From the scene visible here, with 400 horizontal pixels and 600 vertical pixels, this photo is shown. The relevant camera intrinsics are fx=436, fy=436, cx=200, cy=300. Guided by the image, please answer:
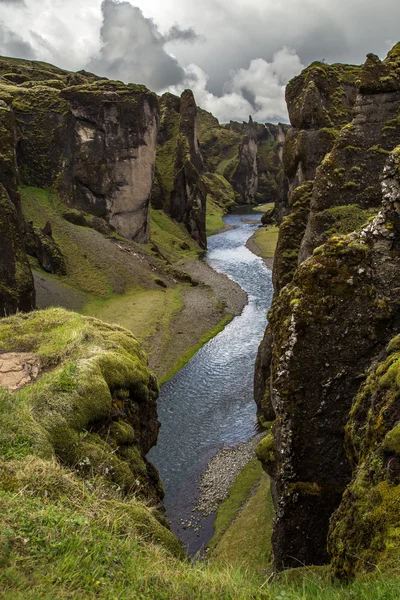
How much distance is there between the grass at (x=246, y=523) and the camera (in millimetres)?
19953

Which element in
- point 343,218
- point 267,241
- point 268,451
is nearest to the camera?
point 268,451

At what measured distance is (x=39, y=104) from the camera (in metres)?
84.5

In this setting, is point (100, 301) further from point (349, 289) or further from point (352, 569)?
point (352, 569)

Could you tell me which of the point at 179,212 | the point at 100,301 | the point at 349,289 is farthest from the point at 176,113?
the point at 349,289

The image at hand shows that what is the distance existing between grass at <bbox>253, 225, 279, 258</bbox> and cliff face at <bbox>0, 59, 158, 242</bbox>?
117ft

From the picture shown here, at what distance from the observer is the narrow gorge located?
751 cm

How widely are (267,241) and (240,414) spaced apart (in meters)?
80.8

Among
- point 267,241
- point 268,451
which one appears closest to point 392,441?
point 268,451

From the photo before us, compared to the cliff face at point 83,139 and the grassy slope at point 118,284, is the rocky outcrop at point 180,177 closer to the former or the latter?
the grassy slope at point 118,284

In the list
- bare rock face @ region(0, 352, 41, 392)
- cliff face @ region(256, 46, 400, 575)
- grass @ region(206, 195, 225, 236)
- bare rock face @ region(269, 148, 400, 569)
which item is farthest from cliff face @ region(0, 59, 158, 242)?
bare rock face @ region(269, 148, 400, 569)

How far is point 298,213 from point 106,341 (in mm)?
19734

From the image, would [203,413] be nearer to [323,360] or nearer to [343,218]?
[343,218]

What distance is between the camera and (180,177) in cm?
12306

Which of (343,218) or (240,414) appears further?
(240,414)
